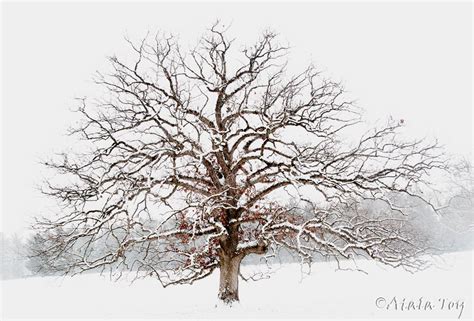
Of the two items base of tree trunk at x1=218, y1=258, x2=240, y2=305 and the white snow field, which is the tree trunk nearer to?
base of tree trunk at x1=218, y1=258, x2=240, y2=305

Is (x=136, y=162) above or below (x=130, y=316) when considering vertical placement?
above

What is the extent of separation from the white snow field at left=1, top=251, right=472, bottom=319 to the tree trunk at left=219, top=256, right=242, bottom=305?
0.36 metres

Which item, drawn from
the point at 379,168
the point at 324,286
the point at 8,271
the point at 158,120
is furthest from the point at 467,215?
the point at 8,271

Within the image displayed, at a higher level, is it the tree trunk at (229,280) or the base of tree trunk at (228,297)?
the tree trunk at (229,280)

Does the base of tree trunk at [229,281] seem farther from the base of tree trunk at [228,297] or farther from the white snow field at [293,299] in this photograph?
the white snow field at [293,299]

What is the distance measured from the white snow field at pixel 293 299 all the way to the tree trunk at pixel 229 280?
14.2 inches

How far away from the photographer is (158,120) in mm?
14555

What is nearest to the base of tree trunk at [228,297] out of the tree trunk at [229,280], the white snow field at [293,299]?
the tree trunk at [229,280]

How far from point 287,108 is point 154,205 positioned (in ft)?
15.9

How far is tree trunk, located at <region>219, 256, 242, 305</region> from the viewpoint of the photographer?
566 inches

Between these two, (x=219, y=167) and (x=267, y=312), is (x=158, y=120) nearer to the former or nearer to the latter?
(x=219, y=167)

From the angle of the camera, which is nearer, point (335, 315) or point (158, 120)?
point (335, 315)

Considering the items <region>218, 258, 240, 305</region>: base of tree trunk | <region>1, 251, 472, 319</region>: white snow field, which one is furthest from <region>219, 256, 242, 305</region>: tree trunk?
<region>1, 251, 472, 319</region>: white snow field

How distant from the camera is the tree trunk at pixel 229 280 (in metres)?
14.4
